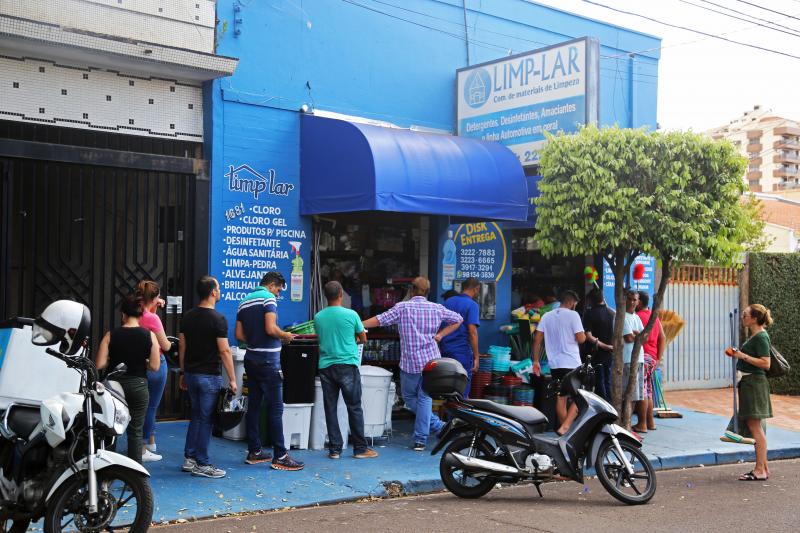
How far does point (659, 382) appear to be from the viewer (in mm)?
13406

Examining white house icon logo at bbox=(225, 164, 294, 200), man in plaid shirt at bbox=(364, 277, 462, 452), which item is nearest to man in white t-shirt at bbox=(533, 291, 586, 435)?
man in plaid shirt at bbox=(364, 277, 462, 452)

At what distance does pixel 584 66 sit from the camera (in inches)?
456

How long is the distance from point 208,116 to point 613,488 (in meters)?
6.60

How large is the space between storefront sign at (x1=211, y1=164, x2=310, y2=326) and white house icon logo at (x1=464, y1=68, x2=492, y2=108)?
3.18m

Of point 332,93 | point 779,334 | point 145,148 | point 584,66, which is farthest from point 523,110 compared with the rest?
point 779,334

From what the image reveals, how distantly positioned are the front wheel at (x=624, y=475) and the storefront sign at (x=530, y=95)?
15.9ft

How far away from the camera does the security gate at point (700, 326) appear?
16.9 m

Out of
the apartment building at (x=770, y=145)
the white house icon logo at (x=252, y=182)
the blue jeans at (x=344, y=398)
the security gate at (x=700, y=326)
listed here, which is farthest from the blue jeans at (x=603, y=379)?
the apartment building at (x=770, y=145)

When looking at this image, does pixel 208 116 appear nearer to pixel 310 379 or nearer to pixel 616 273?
pixel 310 379

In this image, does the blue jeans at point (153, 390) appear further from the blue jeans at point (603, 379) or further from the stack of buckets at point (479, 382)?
the blue jeans at point (603, 379)

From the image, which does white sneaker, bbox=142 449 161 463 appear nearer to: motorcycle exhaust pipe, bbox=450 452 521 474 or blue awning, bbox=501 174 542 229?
motorcycle exhaust pipe, bbox=450 452 521 474

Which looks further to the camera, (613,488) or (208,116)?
(208,116)

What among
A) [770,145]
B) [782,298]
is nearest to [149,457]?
[782,298]

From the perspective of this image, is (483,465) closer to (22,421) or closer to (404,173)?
(22,421)
